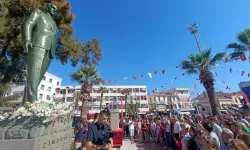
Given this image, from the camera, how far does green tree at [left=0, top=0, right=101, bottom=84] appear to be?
858 centimetres

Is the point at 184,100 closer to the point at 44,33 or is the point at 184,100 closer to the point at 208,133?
the point at 208,133

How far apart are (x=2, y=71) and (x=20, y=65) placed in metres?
1.47

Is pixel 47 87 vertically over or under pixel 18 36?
over

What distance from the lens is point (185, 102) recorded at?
195ft

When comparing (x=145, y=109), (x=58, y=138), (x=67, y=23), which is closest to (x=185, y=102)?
(x=145, y=109)

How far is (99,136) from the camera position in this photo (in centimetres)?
305

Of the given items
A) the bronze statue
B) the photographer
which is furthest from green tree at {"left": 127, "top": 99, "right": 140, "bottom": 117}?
the photographer

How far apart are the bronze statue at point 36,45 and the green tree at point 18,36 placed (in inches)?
176

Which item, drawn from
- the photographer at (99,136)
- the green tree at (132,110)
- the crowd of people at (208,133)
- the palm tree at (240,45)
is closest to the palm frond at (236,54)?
the palm tree at (240,45)

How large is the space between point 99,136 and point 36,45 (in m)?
3.05

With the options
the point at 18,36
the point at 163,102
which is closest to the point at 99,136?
the point at 18,36

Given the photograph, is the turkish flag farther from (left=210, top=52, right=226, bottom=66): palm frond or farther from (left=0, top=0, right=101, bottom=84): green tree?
(left=0, top=0, right=101, bottom=84): green tree

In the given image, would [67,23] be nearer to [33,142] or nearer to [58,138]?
[58,138]

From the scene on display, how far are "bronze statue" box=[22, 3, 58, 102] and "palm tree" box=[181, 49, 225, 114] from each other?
13871 mm
